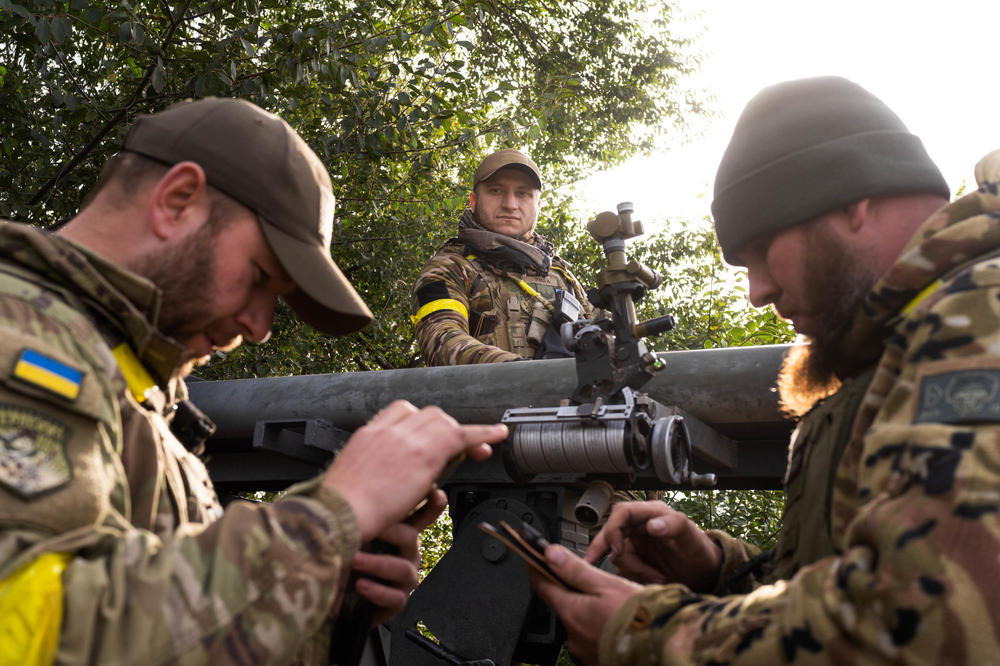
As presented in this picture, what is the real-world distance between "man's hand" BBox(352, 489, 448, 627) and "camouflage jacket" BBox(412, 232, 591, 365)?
2043 millimetres

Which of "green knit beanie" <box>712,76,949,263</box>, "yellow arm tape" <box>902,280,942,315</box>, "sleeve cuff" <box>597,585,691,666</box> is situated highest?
"green knit beanie" <box>712,76,949,263</box>

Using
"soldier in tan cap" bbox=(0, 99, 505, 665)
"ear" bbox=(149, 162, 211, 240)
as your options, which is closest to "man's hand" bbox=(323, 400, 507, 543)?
"soldier in tan cap" bbox=(0, 99, 505, 665)

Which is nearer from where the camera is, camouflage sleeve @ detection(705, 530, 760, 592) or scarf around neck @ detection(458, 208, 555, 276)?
camouflage sleeve @ detection(705, 530, 760, 592)

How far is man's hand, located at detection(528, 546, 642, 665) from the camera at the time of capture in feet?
6.52

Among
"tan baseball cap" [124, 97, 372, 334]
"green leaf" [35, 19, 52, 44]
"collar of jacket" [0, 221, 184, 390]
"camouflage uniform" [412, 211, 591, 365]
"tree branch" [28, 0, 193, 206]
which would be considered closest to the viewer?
"collar of jacket" [0, 221, 184, 390]

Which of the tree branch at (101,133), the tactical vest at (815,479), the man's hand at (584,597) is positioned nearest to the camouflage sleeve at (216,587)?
the man's hand at (584,597)

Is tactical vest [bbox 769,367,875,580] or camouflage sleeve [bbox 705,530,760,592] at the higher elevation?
tactical vest [bbox 769,367,875,580]

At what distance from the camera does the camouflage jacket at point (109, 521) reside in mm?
1508

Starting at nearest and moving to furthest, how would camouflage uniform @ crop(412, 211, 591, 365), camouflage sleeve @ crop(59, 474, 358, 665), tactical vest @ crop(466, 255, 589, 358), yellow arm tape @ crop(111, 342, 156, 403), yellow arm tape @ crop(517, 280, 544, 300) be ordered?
camouflage sleeve @ crop(59, 474, 358, 665), yellow arm tape @ crop(111, 342, 156, 403), camouflage uniform @ crop(412, 211, 591, 365), tactical vest @ crop(466, 255, 589, 358), yellow arm tape @ crop(517, 280, 544, 300)

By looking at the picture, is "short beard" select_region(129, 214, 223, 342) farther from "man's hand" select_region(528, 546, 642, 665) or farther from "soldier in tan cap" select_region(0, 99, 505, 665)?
"man's hand" select_region(528, 546, 642, 665)

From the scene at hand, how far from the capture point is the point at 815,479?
7.09 ft

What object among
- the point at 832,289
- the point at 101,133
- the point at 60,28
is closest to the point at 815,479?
the point at 832,289

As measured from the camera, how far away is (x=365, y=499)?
182 cm

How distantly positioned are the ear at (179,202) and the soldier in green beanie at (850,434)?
113 cm
